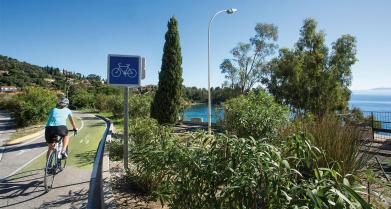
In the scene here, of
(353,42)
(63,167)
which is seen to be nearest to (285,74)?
(353,42)

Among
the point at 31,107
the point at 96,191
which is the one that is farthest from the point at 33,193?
the point at 31,107

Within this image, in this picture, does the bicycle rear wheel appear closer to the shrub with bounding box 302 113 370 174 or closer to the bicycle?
the bicycle

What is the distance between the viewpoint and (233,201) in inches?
91.1

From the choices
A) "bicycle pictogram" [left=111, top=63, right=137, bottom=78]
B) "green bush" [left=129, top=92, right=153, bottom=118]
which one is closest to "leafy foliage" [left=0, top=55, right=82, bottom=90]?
"green bush" [left=129, top=92, right=153, bottom=118]

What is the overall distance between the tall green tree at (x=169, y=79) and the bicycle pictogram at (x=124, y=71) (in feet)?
33.4

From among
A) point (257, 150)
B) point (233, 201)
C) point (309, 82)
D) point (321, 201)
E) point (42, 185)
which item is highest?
point (309, 82)

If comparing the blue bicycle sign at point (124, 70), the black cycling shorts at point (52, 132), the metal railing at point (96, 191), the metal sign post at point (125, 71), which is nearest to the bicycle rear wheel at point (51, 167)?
the black cycling shorts at point (52, 132)

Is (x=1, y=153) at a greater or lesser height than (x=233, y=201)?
lesser

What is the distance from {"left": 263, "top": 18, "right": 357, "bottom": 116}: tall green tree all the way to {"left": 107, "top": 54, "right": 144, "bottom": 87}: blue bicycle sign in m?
18.5

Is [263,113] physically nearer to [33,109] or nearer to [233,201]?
[233,201]

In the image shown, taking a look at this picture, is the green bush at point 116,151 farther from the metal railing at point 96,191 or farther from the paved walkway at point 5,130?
the paved walkway at point 5,130

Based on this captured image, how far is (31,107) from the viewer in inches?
695

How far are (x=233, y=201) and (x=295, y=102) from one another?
22.4m

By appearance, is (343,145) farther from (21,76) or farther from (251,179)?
(21,76)
